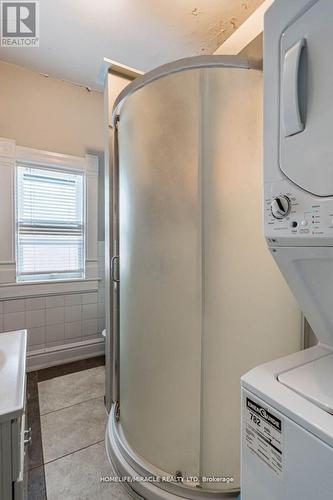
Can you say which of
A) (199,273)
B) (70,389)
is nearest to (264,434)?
(199,273)

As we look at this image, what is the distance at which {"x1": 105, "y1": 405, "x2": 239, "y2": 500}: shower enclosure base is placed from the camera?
1.17 m

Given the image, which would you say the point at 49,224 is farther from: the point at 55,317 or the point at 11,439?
the point at 11,439

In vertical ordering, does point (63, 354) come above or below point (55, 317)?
below

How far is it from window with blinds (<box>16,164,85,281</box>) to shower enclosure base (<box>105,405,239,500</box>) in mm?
1667

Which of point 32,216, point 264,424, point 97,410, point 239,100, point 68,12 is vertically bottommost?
point 97,410

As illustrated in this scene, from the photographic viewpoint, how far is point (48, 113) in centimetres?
249

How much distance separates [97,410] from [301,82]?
2.23m

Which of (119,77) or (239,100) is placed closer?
(239,100)

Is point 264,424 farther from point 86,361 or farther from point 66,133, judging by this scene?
point 66,133

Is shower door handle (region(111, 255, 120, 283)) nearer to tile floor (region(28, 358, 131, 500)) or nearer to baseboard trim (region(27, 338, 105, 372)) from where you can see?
tile floor (region(28, 358, 131, 500))

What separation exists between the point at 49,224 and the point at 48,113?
1.08m

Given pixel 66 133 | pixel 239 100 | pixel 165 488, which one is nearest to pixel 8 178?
pixel 66 133

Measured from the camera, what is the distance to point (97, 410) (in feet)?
6.29

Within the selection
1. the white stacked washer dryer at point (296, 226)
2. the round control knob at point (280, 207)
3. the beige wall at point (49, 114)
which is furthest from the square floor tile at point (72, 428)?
the round control knob at point (280, 207)
